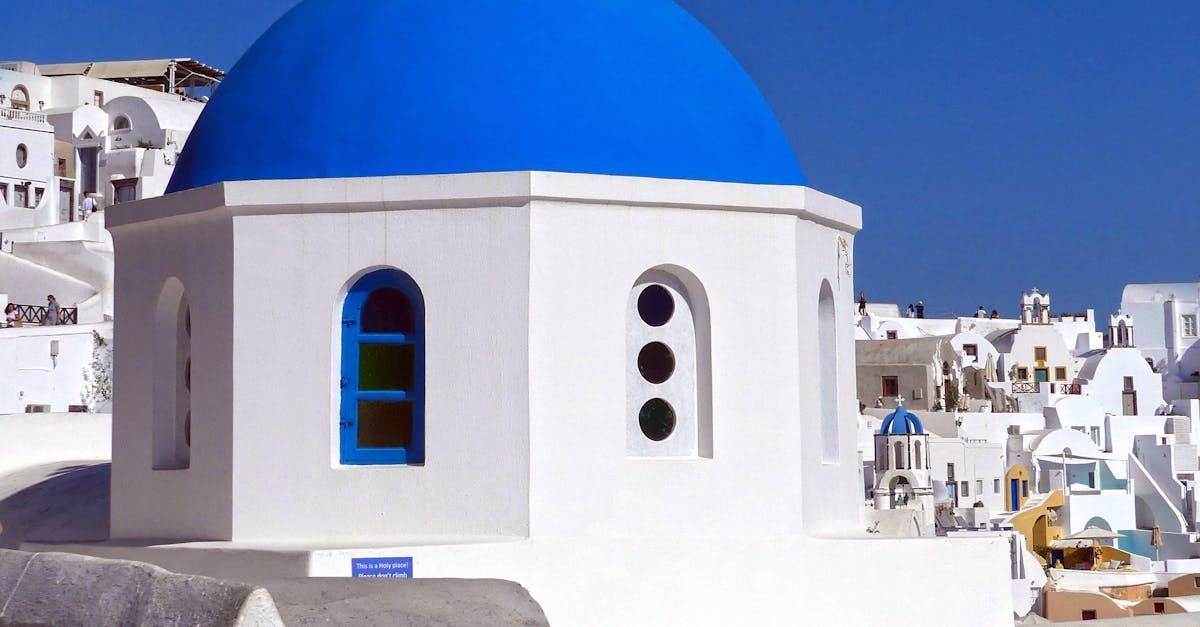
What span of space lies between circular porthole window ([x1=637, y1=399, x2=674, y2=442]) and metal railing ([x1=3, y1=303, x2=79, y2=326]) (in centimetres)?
3062

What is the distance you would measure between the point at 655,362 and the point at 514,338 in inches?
38.5

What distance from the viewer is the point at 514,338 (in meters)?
9.38

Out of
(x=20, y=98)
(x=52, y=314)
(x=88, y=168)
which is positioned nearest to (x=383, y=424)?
(x=52, y=314)

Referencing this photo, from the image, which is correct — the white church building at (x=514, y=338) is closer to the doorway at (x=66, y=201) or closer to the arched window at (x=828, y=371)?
the arched window at (x=828, y=371)

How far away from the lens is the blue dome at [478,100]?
9.71m

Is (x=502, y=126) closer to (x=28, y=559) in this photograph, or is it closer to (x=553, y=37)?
(x=553, y=37)

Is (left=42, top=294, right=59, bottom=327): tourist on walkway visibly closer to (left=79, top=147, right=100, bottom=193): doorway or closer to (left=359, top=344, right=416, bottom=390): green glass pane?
(left=79, top=147, right=100, bottom=193): doorway

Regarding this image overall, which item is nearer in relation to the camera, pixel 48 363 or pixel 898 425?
pixel 48 363

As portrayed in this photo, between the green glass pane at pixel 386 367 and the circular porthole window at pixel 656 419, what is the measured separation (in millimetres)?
1353

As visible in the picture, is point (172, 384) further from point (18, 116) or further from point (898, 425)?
point (18, 116)

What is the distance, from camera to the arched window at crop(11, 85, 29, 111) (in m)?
60.1

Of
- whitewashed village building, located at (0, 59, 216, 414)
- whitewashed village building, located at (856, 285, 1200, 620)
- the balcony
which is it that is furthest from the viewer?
the balcony

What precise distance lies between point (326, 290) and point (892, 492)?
3239cm

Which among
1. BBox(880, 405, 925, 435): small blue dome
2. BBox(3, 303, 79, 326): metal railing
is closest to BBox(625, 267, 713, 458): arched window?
BBox(3, 303, 79, 326): metal railing
